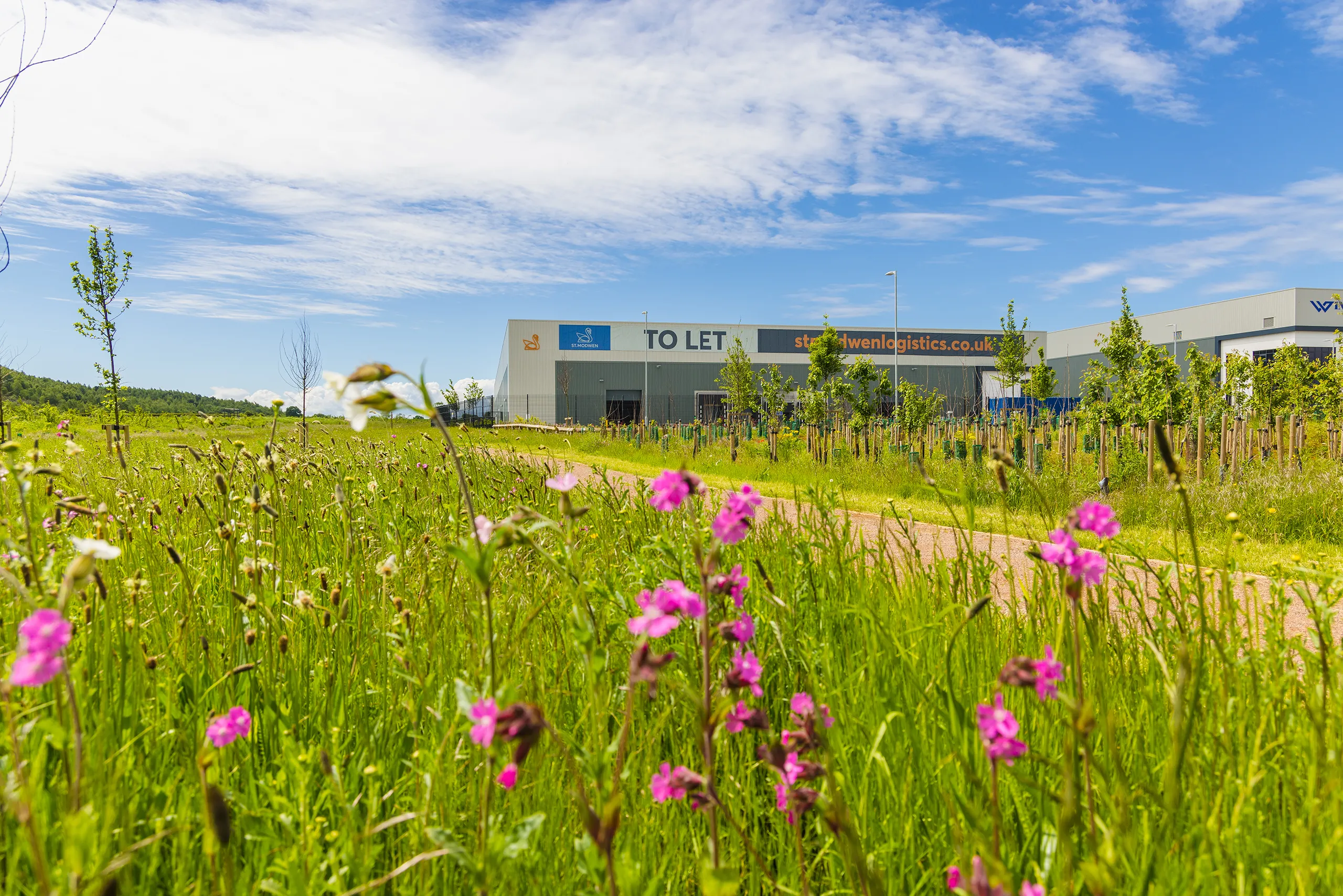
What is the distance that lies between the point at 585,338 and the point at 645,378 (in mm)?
5867

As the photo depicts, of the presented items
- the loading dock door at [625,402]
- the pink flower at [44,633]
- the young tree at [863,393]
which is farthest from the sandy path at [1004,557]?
the loading dock door at [625,402]

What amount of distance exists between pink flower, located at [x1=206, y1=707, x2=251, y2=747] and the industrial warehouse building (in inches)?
1694

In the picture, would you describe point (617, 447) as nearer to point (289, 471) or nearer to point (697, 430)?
point (697, 430)

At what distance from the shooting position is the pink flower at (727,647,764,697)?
0.92 meters

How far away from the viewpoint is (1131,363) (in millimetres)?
19781

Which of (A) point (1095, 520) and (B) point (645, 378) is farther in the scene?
(B) point (645, 378)

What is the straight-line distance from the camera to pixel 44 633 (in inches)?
26.6

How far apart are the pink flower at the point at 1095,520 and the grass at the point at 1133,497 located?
1862 mm

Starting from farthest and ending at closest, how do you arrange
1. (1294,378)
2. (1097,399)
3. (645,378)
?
(645,378) < (1294,378) < (1097,399)

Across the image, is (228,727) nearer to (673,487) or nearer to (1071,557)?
(673,487)

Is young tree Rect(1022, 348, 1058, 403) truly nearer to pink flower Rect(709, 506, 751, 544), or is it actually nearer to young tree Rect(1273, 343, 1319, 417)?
young tree Rect(1273, 343, 1319, 417)

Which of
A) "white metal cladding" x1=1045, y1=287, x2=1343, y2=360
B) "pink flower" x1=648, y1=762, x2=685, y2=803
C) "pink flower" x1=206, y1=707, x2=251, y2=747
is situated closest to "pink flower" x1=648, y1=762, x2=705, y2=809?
"pink flower" x1=648, y1=762, x2=685, y2=803

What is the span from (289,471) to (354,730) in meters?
3.04

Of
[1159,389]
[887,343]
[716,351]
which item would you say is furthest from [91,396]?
[1159,389]
